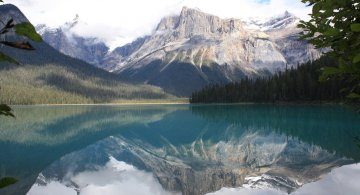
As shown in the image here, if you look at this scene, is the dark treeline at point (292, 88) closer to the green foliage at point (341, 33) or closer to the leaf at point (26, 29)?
the green foliage at point (341, 33)

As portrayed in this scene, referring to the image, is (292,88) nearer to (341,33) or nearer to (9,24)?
(341,33)

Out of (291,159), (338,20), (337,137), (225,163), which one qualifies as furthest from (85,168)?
(338,20)

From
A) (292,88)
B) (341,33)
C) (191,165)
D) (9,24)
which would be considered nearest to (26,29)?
(9,24)

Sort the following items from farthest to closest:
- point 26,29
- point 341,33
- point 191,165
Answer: point 191,165 → point 341,33 → point 26,29

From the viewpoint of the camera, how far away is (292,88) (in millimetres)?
144250

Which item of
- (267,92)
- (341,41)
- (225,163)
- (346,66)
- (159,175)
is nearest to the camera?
(346,66)

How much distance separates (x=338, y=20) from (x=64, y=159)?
1523 inches

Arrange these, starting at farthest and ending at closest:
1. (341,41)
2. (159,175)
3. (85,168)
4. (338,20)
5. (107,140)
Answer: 1. (107,140)
2. (85,168)
3. (159,175)
4. (338,20)
5. (341,41)

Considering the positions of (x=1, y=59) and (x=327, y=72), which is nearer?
(x=1, y=59)

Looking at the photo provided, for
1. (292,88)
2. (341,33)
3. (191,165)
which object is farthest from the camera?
(292,88)

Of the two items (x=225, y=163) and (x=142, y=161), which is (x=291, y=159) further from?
(x=142, y=161)

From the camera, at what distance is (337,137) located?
43656mm

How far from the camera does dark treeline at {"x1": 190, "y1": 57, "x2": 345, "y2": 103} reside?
129 meters

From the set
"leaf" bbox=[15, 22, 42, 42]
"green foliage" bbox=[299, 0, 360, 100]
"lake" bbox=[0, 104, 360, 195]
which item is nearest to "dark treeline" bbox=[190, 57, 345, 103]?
"lake" bbox=[0, 104, 360, 195]
